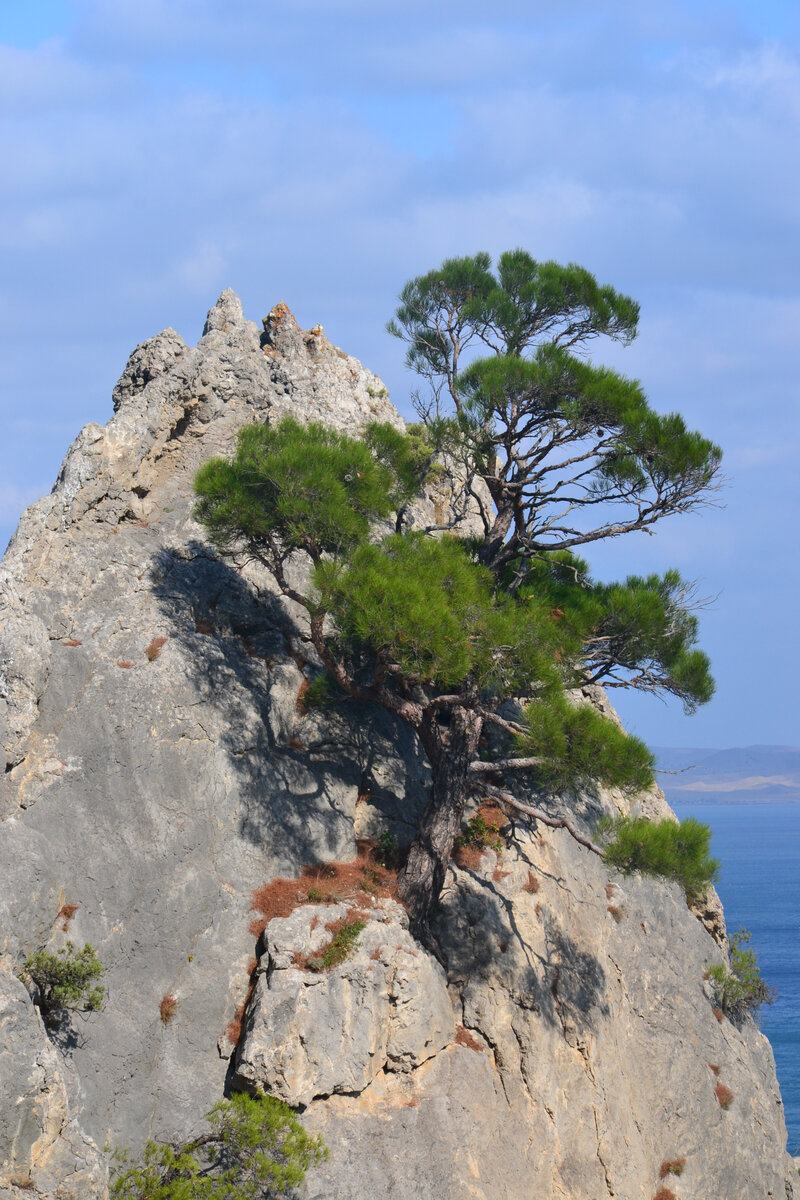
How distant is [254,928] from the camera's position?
A: 16.5m

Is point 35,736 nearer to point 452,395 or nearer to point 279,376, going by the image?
point 452,395

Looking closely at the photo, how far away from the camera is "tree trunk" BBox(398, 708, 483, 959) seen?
58.5ft

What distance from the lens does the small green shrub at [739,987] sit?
902 inches

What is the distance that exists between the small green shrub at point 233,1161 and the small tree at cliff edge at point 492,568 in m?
4.35

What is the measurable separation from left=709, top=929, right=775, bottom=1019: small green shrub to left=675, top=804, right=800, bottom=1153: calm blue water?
2.27 meters

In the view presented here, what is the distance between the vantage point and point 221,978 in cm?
1583

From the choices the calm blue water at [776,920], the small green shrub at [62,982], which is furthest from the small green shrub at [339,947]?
the calm blue water at [776,920]

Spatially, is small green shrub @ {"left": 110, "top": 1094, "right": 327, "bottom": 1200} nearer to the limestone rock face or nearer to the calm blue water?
the limestone rock face

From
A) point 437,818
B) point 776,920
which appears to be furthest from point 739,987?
point 776,920

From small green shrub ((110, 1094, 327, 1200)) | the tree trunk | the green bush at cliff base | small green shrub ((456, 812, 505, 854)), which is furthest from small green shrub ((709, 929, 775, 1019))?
small green shrub ((110, 1094, 327, 1200))

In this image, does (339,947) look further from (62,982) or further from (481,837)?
(481,837)

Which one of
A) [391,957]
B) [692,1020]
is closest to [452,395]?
[391,957]

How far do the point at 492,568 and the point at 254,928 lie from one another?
8.53 meters

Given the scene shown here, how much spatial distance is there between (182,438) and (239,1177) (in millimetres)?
14896
